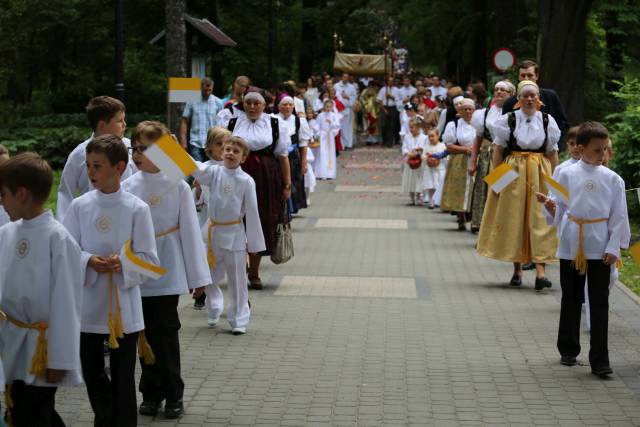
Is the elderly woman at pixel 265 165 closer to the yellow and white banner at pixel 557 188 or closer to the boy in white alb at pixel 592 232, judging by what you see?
the boy in white alb at pixel 592 232

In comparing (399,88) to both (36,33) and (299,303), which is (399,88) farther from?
(299,303)

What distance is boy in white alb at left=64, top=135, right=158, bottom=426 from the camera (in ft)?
21.0

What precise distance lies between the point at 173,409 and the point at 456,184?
12.5m

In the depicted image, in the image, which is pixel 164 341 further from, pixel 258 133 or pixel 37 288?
pixel 258 133

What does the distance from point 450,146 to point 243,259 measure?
9155 millimetres

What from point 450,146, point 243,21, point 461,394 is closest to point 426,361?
point 461,394

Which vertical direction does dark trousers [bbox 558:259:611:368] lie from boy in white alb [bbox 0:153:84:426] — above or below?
below

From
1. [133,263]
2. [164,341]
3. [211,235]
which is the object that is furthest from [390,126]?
[133,263]

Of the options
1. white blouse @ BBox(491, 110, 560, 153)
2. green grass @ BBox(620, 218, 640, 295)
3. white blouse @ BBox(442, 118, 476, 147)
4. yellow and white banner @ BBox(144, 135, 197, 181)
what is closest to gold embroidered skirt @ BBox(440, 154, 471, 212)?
white blouse @ BBox(442, 118, 476, 147)

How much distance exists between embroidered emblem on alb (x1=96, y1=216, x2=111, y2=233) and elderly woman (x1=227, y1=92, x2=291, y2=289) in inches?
259

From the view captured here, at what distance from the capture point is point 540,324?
11.1m

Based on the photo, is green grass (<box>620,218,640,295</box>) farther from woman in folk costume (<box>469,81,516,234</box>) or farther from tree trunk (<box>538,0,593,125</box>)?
tree trunk (<box>538,0,593,125</box>)

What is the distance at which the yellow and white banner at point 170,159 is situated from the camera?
7.11 meters

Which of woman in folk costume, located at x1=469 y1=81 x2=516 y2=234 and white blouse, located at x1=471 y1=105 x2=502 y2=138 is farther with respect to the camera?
white blouse, located at x1=471 y1=105 x2=502 y2=138
